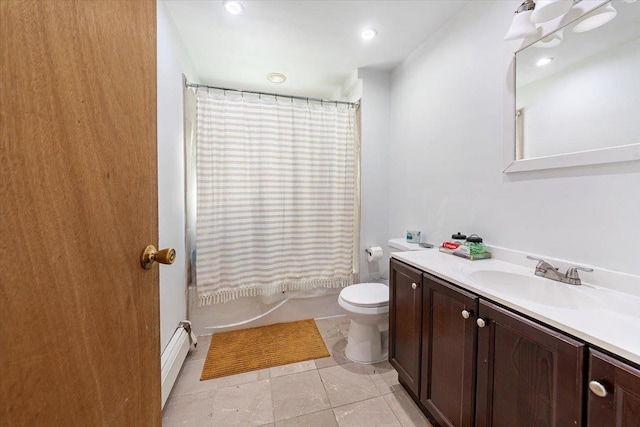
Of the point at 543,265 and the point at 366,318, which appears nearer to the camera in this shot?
the point at 543,265

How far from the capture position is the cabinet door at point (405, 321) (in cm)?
130

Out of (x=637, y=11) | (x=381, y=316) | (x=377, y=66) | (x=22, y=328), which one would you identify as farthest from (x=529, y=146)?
(x=22, y=328)

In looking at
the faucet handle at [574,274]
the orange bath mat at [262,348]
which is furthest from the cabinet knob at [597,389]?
the orange bath mat at [262,348]

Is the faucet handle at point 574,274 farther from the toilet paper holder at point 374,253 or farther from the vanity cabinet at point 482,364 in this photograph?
the toilet paper holder at point 374,253

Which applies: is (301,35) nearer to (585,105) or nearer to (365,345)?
(585,105)

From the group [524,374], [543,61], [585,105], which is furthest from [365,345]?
[543,61]

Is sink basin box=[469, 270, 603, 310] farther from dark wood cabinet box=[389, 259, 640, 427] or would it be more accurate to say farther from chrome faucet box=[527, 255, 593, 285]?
dark wood cabinet box=[389, 259, 640, 427]

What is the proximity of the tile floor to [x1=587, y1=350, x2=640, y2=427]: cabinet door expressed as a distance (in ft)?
Result: 2.98

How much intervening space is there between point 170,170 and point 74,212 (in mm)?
1291

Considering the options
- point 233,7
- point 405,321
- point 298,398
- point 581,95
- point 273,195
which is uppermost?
point 233,7

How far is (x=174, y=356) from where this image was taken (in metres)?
1.53

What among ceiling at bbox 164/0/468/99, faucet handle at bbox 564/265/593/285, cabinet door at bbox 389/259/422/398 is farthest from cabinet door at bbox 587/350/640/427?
ceiling at bbox 164/0/468/99

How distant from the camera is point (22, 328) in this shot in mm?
360

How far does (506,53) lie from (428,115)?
0.60 meters
